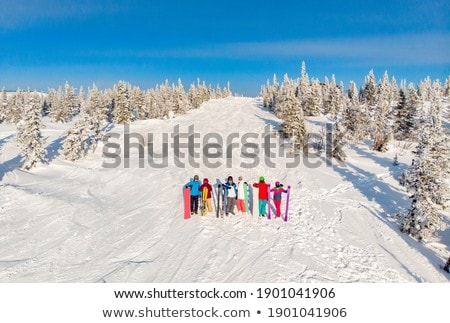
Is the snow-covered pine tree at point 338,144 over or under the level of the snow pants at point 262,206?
over

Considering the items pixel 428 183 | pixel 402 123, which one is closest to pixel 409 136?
pixel 402 123

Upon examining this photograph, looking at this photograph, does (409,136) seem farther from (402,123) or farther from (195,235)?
(195,235)

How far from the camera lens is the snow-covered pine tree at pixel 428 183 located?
1677 centimetres

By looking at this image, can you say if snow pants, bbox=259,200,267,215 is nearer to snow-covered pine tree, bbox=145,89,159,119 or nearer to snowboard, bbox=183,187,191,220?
snowboard, bbox=183,187,191,220

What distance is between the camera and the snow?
1097cm

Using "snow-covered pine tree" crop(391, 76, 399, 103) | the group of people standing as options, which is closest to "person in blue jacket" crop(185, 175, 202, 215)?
the group of people standing

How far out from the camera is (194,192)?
52.3 ft

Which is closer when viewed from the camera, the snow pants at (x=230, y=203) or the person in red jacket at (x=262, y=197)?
the person in red jacket at (x=262, y=197)

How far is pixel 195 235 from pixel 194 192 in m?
2.67

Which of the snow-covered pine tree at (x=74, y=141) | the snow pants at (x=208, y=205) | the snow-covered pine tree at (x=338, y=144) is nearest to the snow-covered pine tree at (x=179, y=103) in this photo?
the snow-covered pine tree at (x=74, y=141)

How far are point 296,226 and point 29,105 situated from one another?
93.3ft

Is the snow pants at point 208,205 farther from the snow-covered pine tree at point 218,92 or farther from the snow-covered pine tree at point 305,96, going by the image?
the snow-covered pine tree at point 218,92

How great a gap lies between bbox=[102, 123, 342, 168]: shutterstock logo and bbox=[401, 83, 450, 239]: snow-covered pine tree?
38.9 feet

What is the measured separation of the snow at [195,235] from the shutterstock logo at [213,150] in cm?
338
